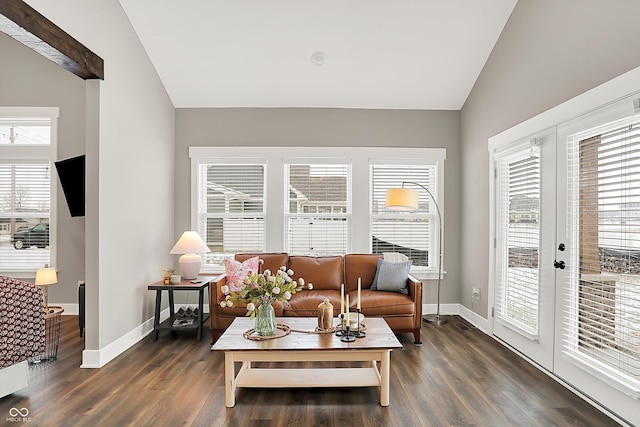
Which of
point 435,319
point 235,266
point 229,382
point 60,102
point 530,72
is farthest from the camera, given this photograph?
point 60,102

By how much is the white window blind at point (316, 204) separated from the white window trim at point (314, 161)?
94 mm

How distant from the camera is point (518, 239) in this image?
12.7 feet

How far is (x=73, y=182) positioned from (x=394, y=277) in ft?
11.8

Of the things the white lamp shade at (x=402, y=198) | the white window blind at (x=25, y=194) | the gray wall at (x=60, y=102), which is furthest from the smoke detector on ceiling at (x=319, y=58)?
the white window blind at (x=25, y=194)

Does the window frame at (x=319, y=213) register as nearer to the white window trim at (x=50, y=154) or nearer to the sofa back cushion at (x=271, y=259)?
the sofa back cushion at (x=271, y=259)

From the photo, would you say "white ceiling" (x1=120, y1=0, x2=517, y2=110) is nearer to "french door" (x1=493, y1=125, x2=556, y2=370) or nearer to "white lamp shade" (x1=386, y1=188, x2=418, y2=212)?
"french door" (x1=493, y1=125, x2=556, y2=370)

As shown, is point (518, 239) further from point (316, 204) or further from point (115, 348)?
point (115, 348)

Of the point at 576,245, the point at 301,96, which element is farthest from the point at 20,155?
the point at 576,245

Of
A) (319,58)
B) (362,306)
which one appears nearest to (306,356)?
(362,306)

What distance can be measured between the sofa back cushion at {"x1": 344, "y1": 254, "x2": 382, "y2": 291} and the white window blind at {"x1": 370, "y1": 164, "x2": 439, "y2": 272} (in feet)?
1.96

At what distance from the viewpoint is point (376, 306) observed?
13.6 ft

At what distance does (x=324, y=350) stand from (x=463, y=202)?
3339 mm

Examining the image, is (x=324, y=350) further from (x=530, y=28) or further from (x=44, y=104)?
(x=44, y=104)

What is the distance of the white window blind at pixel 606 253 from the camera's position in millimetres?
2484
